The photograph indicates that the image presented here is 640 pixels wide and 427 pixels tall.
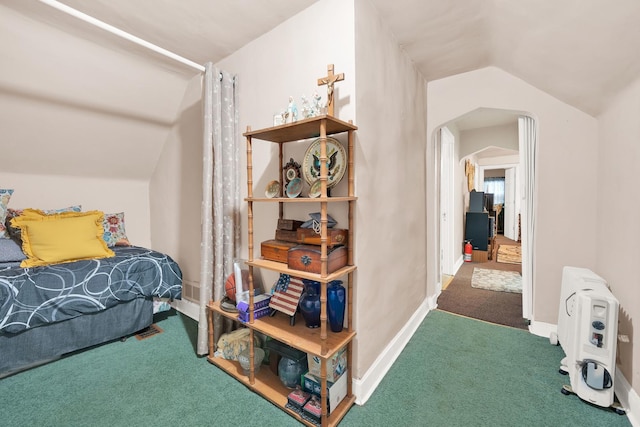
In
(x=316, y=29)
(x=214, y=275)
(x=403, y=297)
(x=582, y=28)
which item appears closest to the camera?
(x=582, y=28)

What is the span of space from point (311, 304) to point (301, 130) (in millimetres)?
1005

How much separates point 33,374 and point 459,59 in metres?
3.98

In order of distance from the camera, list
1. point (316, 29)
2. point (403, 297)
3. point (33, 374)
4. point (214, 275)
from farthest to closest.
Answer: point (403, 297), point (214, 275), point (33, 374), point (316, 29)

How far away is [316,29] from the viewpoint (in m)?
1.71

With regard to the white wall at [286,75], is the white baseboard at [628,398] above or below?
below

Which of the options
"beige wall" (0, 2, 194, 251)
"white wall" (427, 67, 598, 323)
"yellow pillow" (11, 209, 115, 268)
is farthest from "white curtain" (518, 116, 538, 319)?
"yellow pillow" (11, 209, 115, 268)

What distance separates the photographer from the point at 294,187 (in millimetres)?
1748

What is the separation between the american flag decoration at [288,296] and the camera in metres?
1.68

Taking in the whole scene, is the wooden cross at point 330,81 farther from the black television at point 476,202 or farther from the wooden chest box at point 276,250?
the black television at point 476,202

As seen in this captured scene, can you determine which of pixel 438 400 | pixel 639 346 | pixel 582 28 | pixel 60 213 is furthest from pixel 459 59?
pixel 60 213

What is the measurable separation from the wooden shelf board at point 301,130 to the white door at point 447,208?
8.65ft

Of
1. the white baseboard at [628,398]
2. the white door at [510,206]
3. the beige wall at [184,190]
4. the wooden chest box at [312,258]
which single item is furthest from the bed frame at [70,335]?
the white door at [510,206]

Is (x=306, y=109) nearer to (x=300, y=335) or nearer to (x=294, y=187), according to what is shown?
(x=294, y=187)

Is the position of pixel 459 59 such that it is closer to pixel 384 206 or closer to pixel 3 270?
pixel 384 206
